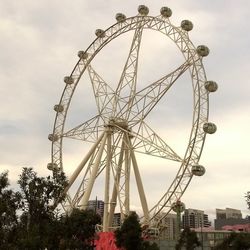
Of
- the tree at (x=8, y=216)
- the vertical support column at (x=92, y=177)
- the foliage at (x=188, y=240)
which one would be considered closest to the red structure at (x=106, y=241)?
the vertical support column at (x=92, y=177)

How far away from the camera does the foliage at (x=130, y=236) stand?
32.8m

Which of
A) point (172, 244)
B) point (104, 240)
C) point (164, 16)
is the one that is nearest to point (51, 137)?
point (104, 240)

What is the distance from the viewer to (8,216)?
90.4ft

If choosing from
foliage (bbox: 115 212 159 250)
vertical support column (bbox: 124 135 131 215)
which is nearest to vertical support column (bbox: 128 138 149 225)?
vertical support column (bbox: 124 135 131 215)

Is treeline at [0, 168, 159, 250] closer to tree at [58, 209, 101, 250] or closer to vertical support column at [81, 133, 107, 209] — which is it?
tree at [58, 209, 101, 250]

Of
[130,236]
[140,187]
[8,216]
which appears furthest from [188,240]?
[8,216]

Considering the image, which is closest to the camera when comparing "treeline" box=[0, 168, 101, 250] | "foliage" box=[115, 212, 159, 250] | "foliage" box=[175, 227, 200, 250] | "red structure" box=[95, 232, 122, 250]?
"treeline" box=[0, 168, 101, 250]

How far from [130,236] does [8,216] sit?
360 inches

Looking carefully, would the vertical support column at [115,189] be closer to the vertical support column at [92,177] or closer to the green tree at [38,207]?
the vertical support column at [92,177]

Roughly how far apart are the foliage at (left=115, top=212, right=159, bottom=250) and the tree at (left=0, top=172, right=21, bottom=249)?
856 cm

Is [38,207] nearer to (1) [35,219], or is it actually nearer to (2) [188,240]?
(1) [35,219]

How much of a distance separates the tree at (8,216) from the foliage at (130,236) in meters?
8.56

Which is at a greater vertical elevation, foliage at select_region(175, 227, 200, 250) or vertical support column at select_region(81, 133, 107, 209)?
vertical support column at select_region(81, 133, 107, 209)

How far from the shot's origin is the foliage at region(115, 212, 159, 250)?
32781 mm
